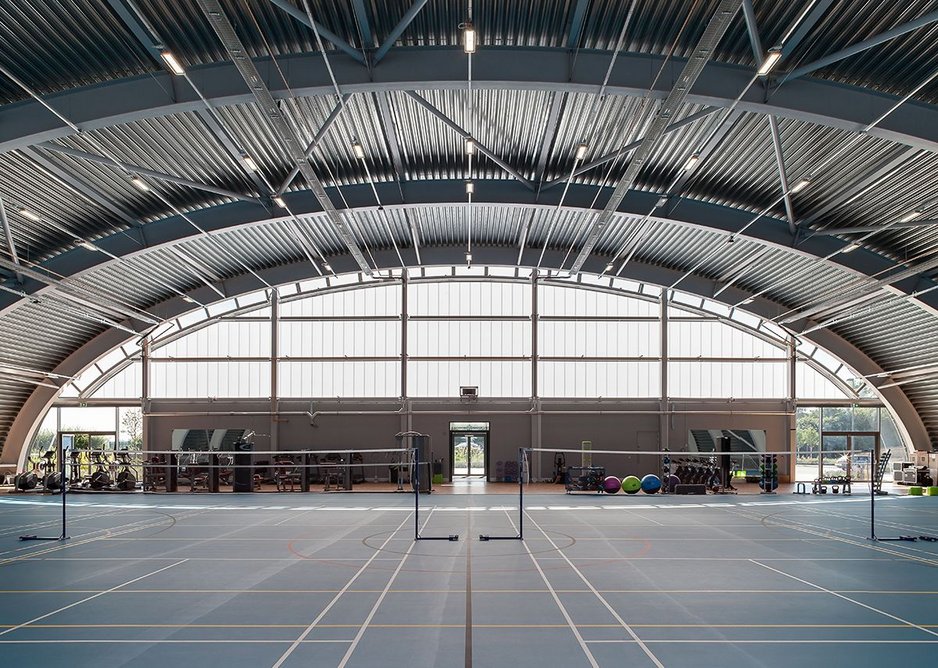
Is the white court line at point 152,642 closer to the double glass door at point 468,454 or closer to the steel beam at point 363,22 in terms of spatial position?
the steel beam at point 363,22

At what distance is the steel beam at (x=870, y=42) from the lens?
1405cm

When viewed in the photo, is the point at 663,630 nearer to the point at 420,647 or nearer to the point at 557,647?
the point at 557,647

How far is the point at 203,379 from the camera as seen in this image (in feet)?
134

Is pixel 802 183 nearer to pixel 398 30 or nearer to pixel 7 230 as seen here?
pixel 398 30

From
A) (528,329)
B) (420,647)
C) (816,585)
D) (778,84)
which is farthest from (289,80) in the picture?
(528,329)

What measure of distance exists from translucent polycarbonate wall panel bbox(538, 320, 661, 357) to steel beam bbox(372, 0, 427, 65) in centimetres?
2470

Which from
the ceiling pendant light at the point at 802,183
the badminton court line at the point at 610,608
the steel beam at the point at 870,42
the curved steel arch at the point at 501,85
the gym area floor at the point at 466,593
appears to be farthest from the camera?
the ceiling pendant light at the point at 802,183

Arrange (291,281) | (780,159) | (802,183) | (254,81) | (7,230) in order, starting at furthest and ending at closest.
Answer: (291,281) < (7,230) < (802,183) < (780,159) < (254,81)

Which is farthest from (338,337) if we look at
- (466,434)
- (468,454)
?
(468,454)

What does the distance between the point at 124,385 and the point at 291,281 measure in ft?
38.6

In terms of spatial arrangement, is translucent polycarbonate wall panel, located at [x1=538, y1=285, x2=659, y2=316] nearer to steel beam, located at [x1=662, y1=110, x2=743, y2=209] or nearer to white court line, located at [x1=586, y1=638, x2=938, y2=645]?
steel beam, located at [x1=662, y1=110, x2=743, y2=209]

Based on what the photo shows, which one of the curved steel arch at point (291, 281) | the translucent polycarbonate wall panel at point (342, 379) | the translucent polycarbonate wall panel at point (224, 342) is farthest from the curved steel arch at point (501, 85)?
the translucent polycarbonate wall panel at point (342, 379)

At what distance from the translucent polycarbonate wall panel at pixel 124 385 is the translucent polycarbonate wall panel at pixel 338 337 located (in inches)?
320

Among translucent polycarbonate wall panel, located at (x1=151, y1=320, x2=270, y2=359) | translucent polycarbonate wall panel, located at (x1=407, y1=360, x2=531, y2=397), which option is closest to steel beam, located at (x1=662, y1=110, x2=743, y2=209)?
translucent polycarbonate wall panel, located at (x1=407, y1=360, x2=531, y2=397)
